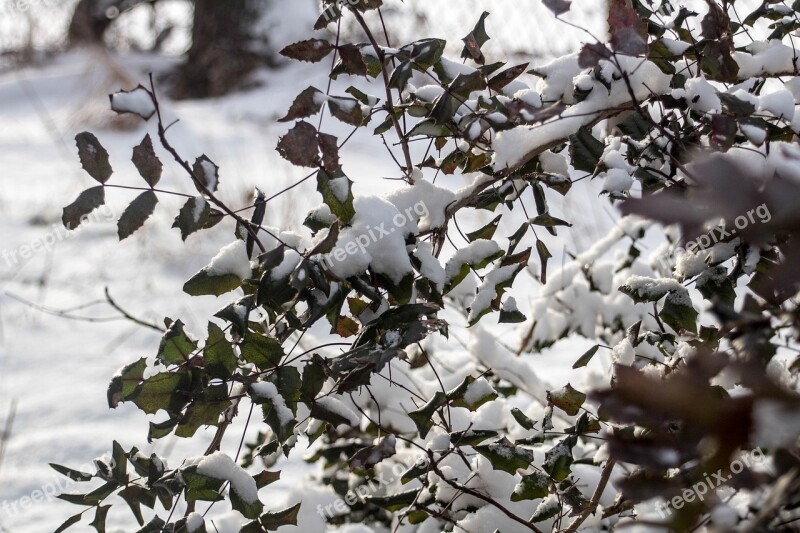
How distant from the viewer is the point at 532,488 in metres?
0.91

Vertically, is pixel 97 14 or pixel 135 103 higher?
pixel 97 14

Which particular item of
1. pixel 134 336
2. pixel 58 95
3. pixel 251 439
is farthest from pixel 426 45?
pixel 58 95

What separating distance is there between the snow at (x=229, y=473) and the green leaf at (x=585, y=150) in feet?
1.69

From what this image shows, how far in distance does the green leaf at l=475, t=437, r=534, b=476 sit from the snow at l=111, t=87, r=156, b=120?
52cm

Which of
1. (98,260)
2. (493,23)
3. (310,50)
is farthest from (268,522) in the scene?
(493,23)

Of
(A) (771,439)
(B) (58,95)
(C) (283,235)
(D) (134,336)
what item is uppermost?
(B) (58,95)

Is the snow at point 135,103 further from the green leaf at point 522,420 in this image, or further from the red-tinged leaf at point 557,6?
the green leaf at point 522,420

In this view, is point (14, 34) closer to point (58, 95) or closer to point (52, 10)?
point (52, 10)

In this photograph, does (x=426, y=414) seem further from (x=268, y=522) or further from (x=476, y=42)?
(x=476, y=42)

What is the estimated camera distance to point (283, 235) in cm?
88

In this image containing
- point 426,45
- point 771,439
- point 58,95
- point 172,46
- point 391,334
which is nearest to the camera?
point 771,439

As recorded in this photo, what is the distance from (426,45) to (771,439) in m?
0.61

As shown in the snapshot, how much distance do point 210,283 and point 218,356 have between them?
90mm

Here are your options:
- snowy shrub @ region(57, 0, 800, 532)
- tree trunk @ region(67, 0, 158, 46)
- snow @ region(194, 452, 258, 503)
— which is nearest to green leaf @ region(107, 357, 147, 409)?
snowy shrub @ region(57, 0, 800, 532)
